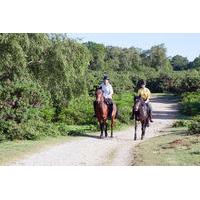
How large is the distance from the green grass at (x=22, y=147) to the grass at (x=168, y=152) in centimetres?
330

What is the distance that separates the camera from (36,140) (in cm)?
2128

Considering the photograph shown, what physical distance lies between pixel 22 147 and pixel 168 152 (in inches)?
196

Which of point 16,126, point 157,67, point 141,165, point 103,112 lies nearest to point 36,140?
point 16,126

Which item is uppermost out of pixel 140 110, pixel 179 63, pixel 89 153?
pixel 179 63

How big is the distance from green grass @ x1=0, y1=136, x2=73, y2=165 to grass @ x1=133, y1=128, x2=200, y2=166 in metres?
3.30

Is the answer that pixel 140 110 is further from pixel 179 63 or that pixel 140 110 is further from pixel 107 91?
pixel 179 63

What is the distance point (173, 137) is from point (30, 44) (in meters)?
9.05

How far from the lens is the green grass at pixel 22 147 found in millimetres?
16734

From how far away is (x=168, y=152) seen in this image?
57.3 ft

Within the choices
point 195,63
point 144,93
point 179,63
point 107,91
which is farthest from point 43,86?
point 179,63

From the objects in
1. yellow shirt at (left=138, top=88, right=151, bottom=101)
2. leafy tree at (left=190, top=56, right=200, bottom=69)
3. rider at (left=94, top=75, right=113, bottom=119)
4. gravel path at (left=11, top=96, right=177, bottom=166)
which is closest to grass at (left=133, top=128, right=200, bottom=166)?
gravel path at (left=11, top=96, right=177, bottom=166)

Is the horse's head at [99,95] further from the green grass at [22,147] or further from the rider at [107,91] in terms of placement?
the green grass at [22,147]

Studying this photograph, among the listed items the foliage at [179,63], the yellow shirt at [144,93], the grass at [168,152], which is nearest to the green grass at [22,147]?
the grass at [168,152]

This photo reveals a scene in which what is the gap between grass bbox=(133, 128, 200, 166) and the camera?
1534 cm
